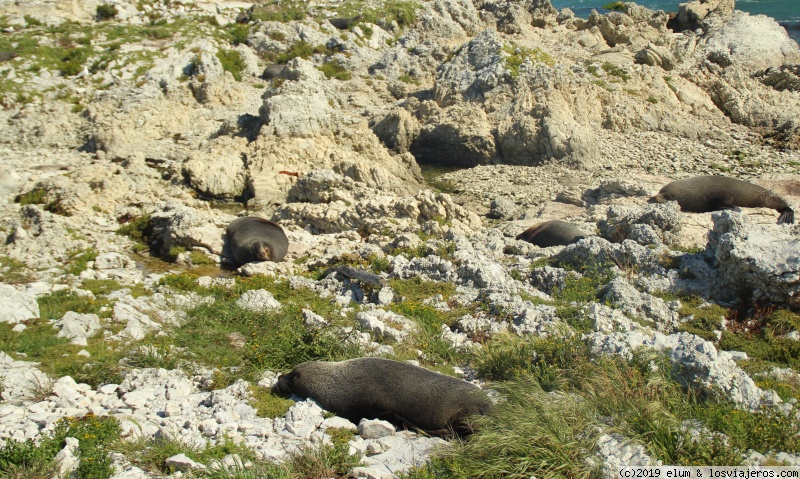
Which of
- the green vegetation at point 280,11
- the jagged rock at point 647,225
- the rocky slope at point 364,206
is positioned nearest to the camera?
the rocky slope at point 364,206

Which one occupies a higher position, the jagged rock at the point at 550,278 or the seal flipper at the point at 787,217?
the seal flipper at the point at 787,217

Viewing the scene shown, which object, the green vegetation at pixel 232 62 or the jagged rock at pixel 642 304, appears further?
the green vegetation at pixel 232 62

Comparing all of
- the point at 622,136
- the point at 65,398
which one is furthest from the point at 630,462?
the point at 622,136

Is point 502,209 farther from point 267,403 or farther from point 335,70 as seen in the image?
point 335,70

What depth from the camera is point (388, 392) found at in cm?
680

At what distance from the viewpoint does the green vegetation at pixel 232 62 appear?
2585cm

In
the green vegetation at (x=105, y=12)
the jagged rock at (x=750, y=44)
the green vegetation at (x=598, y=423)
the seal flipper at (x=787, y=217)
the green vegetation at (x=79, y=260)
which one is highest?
the jagged rock at (x=750, y=44)

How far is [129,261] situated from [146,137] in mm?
8858

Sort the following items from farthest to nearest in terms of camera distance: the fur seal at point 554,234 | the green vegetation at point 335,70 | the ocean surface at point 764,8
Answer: the ocean surface at point 764,8 → the green vegetation at point 335,70 → the fur seal at point 554,234

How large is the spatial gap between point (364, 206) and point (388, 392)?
8.79m

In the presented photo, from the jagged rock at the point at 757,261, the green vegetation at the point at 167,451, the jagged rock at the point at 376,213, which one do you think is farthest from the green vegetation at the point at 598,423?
the jagged rock at the point at 376,213

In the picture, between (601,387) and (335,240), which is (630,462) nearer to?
(601,387)

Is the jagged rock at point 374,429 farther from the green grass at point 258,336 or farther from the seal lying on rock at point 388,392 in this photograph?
the green grass at point 258,336

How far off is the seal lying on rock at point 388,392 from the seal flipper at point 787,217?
1153 cm
